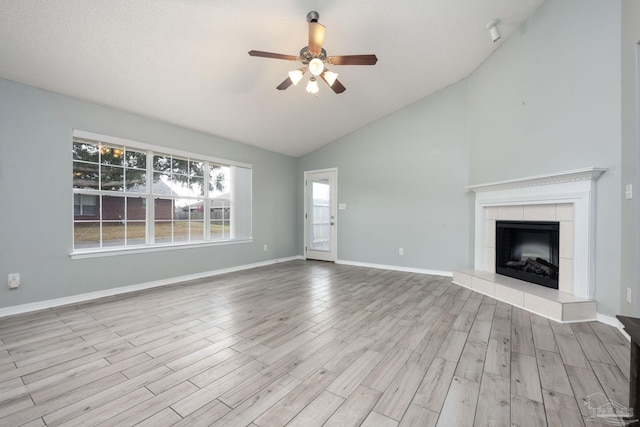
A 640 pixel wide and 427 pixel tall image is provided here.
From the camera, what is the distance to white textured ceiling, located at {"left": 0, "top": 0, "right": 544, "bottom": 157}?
2.35m

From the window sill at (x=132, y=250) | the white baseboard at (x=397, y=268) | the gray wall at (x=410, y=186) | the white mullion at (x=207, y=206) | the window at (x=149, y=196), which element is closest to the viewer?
the window sill at (x=132, y=250)

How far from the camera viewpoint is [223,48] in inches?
113

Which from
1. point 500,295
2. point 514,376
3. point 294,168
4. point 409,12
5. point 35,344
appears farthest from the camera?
point 294,168

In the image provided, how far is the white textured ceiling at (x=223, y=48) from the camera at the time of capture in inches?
92.7

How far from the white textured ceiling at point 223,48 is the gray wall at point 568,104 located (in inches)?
16.7

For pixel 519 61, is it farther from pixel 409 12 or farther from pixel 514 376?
pixel 514 376

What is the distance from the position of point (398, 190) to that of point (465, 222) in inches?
51.4

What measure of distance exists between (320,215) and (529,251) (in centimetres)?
400

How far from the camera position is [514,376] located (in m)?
1.74

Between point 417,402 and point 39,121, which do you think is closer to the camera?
point 417,402

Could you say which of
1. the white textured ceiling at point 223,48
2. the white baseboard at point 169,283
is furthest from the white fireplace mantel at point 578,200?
the white textured ceiling at point 223,48

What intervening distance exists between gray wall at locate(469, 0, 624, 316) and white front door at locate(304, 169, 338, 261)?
322 cm

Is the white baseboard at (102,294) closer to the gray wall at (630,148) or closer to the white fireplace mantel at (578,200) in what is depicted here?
the white fireplace mantel at (578,200)

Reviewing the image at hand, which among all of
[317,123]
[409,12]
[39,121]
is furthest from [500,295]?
[39,121]
